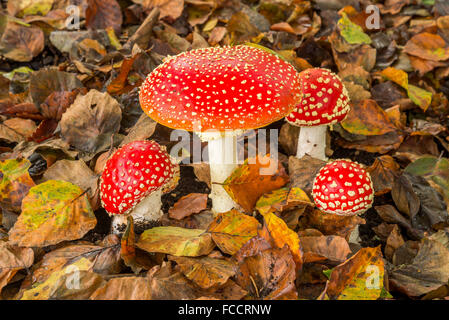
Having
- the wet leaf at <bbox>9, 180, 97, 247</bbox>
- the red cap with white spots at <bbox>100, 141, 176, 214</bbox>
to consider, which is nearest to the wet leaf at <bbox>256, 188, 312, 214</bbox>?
the red cap with white spots at <bbox>100, 141, 176, 214</bbox>

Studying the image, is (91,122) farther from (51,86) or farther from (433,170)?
(433,170)

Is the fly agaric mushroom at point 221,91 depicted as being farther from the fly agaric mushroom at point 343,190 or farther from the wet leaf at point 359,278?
the wet leaf at point 359,278

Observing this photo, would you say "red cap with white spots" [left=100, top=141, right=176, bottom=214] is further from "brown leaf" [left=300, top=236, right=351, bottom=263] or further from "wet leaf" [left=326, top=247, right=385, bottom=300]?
"wet leaf" [left=326, top=247, right=385, bottom=300]

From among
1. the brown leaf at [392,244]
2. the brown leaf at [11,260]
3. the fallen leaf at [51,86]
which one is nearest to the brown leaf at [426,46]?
the brown leaf at [392,244]

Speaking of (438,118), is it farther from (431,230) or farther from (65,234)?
(65,234)

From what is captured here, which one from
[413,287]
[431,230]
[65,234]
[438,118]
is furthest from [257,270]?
[438,118]

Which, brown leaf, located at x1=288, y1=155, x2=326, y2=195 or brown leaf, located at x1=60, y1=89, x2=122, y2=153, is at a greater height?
brown leaf, located at x1=60, y1=89, x2=122, y2=153

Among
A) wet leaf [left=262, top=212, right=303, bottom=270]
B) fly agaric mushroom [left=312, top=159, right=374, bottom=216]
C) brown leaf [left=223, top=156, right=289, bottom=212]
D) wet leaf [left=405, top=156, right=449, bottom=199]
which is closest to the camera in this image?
wet leaf [left=262, top=212, right=303, bottom=270]
